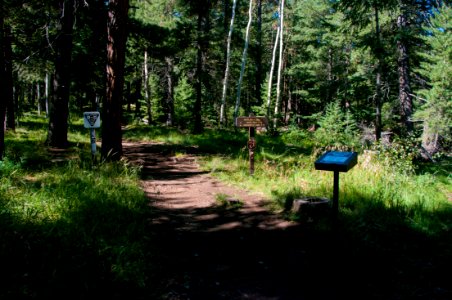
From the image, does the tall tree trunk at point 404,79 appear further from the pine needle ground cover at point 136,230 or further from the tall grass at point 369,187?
the pine needle ground cover at point 136,230

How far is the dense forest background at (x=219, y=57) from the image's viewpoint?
36.4 ft

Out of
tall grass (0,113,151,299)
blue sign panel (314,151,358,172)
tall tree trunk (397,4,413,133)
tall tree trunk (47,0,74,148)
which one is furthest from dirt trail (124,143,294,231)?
tall tree trunk (397,4,413,133)

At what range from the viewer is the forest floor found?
3699 millimetres

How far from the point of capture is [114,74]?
930 centimetres

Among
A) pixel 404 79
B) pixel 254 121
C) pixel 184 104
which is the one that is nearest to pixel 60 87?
pixel 254 121

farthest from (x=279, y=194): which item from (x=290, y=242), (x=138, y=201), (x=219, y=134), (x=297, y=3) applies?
(x=297, y=3)

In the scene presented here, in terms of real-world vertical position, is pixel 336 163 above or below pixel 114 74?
below

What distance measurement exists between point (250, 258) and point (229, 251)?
35cm

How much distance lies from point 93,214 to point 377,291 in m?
3.84

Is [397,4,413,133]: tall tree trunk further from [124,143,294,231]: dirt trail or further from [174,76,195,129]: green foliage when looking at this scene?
[174,76,195,129]: green foliage

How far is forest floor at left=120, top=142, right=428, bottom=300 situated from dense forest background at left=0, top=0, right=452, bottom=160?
14.0 ft

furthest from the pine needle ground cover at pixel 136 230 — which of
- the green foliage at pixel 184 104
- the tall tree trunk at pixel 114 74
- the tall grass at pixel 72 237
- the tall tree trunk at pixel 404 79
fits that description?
the green foliage at pixel 184 104

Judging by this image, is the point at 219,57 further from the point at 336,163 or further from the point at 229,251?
the point at 229,251

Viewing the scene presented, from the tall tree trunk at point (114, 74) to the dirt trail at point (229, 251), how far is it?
238 cm
